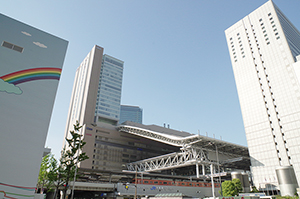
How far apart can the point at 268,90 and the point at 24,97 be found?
6331cm

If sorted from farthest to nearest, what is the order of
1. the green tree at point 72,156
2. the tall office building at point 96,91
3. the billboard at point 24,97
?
the tall office building at point 96,91 → the green tree at point 72,156 → the billboard at point 24,97

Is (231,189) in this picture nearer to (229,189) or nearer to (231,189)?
(231,189)

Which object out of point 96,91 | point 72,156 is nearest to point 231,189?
point 72,156

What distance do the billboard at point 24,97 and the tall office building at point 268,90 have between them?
178 ft

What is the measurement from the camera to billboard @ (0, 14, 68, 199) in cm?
1869

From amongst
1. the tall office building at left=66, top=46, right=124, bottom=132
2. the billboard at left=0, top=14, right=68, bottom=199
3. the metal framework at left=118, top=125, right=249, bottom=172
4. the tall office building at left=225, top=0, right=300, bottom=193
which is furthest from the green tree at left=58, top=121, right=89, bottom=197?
the tall office building at left=66, top=46, right=124, bottom=132

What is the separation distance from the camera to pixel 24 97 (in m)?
21.2

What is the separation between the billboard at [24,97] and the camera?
18.7m

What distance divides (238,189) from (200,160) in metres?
15.8

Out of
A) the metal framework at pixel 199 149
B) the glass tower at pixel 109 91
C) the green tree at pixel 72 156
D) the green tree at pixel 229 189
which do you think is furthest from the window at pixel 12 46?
the glass tower at pixel 109 91

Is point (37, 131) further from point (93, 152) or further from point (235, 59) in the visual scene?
point (235, 59)

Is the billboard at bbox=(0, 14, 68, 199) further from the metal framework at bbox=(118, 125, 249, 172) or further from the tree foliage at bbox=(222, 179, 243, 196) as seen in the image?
the metal framework at bbox=(118, 125, 249, 172)

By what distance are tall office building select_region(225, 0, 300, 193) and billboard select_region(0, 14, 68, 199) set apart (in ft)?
178

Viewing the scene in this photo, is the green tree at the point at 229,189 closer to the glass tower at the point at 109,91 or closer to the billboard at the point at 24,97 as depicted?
the billboard at the point at 24,97
